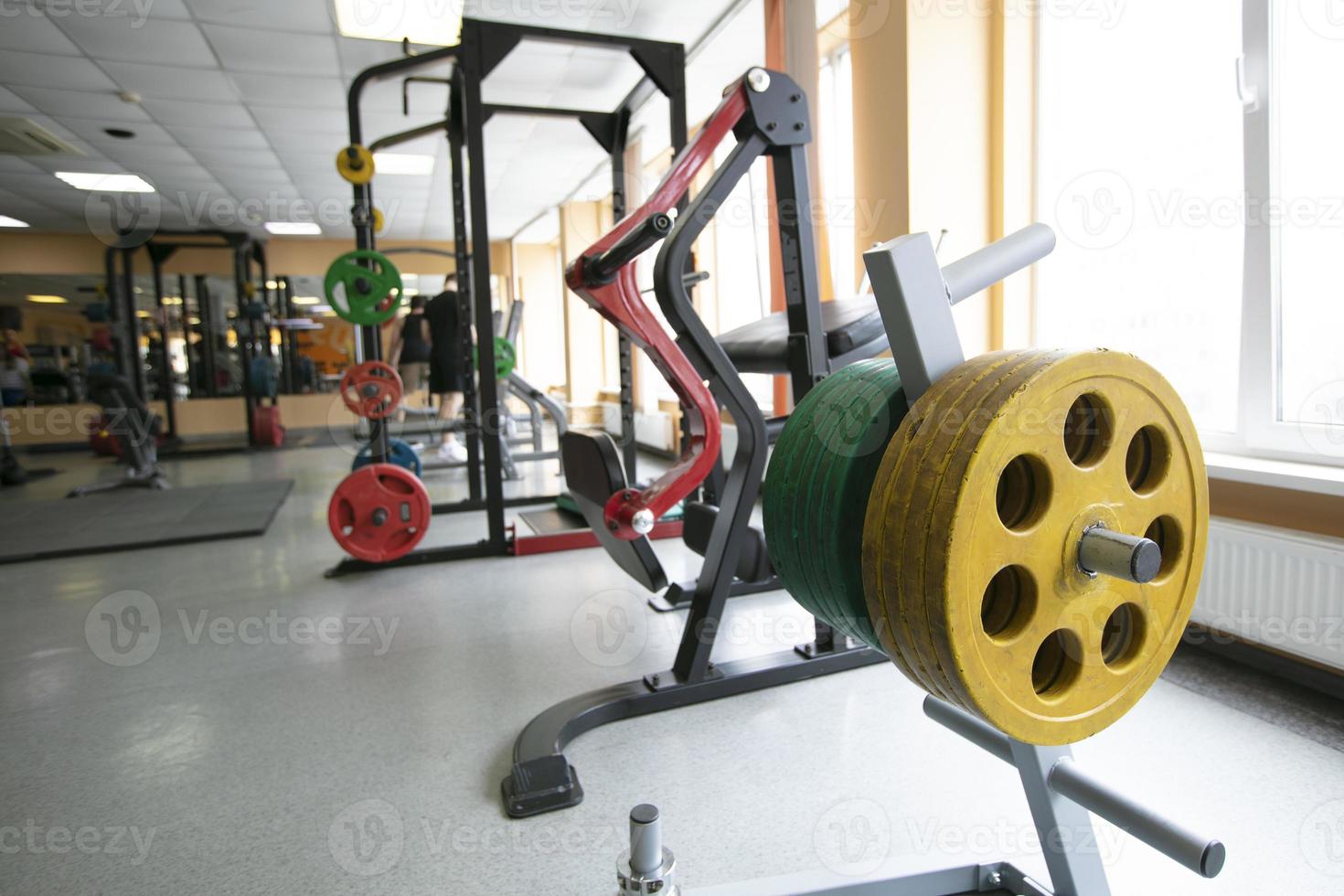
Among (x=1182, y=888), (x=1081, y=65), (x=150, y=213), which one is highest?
(x=150, y=213)

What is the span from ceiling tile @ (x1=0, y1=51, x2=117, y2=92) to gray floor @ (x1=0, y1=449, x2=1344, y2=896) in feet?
11.3

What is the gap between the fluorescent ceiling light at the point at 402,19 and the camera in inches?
146

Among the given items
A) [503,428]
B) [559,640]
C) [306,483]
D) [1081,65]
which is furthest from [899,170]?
[306,483]

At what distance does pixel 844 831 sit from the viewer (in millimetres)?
1440

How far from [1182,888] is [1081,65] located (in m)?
2.75

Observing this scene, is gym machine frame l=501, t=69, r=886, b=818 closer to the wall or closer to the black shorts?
the black shorts

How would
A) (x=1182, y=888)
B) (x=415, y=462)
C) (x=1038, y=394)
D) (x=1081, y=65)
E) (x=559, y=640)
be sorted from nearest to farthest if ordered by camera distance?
(x=1038, y=394) < (x=1182, y=888) < (x=559, y=640) < (x=1081, y=65) < (x=415, y=462)

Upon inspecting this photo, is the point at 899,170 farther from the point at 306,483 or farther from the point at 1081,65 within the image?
the point at 306,483

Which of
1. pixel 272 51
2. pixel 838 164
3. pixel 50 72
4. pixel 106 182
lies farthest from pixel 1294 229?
pixel 106 182

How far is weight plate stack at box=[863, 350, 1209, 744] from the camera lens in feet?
2.26

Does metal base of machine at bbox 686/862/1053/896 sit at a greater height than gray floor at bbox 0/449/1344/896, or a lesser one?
greater

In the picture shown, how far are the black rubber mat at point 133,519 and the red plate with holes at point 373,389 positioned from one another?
3.72 ft

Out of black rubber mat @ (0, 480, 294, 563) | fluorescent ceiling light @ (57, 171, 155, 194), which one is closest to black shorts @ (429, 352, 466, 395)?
black rubber mat @ (0, 480, 294, 563)

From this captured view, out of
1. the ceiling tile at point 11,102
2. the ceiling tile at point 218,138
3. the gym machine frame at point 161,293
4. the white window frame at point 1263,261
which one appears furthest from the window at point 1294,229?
the gym machine frame at point 161,293
